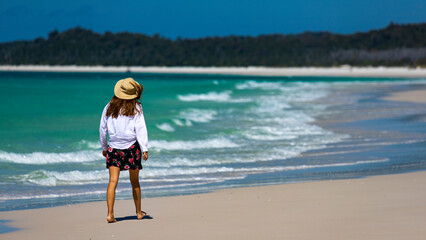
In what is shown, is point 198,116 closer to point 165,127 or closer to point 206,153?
point 165,127

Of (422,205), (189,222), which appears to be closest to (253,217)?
(189,222)

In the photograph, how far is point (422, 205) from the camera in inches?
253

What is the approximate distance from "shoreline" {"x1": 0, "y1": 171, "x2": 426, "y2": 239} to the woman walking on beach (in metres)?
0.51

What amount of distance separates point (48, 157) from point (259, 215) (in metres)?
6.72

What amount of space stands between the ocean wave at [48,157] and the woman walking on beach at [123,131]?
18.5 ft

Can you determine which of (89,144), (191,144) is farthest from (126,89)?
(89,144)

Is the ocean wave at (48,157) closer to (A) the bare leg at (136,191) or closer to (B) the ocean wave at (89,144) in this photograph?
(B) the ocean wave at (89,144)

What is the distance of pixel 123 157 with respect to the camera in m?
6.09

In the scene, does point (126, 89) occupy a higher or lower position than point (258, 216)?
higher

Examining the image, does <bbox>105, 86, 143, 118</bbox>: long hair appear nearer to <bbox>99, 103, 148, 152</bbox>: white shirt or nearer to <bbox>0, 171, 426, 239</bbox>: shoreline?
<bbox>99, 103, 148, 152</bbox>: white shirt

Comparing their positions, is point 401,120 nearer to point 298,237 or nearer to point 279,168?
point 279,168

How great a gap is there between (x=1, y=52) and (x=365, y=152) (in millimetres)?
193254

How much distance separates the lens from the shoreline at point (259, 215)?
543 cm

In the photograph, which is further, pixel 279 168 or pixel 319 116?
pixel 319 116
